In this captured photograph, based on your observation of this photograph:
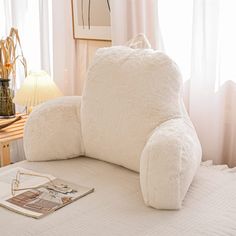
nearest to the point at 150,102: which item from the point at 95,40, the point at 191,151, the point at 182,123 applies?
the point at 182,123

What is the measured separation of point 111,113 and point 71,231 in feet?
2.03

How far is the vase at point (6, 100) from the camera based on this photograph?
2.61 meters

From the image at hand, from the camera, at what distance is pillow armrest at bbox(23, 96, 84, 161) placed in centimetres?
198

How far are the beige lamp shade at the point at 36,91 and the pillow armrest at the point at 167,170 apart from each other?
3.56 feet

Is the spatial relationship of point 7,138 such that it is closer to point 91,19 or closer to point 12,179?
point 12,179

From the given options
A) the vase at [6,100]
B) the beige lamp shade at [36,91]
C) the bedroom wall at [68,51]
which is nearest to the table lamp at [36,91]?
the beige lamp shade at [36,91]

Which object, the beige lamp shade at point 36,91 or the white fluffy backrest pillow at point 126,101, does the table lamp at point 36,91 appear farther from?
the white fluffy backrest pillow at point 126,101

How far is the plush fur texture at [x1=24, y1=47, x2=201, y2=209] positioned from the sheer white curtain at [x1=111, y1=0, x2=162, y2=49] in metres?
0.34

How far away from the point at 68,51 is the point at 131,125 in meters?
1.10

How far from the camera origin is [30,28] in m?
3.03

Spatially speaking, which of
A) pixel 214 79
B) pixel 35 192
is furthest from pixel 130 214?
pixel 214 79

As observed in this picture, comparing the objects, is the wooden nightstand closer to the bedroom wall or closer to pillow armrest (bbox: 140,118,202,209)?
the bedroom wall

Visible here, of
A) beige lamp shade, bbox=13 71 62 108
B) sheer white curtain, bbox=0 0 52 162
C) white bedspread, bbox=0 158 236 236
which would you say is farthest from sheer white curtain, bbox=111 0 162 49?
white bedspread, bbox=0 158 236 236

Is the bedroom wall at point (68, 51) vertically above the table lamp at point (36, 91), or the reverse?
the bedroom wall at point (68, 51)
